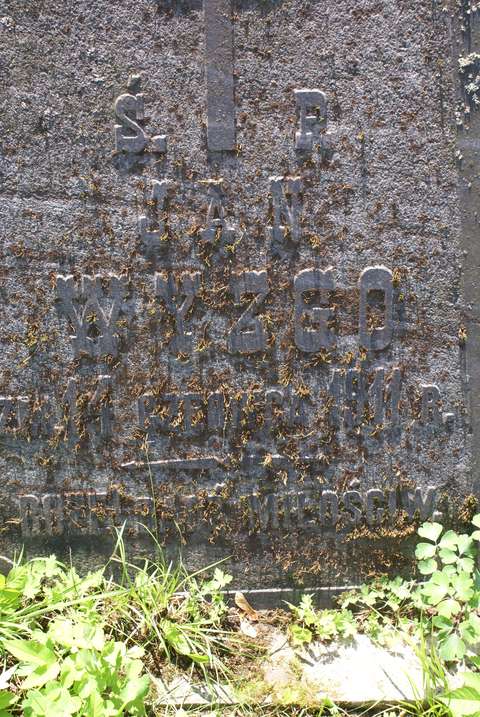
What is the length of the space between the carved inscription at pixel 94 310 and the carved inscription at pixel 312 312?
1.82 feet

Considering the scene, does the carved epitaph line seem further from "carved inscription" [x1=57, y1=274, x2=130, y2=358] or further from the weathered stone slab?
"carved inscription" [x1=57, y1=274, x2=130, y2=358]

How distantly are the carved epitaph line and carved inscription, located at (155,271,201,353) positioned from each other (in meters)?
0.41

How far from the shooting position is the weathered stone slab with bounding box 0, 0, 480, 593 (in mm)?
2068

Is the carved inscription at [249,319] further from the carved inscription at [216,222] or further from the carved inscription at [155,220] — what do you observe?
the carved inscription at [155,220]

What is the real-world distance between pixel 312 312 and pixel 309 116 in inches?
24.1

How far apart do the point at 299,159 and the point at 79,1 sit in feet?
2.67

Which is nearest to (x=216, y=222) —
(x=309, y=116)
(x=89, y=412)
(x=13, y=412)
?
(x=309, y=116)

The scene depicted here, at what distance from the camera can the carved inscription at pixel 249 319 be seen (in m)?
2.16

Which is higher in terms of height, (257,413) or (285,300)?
(285,300)

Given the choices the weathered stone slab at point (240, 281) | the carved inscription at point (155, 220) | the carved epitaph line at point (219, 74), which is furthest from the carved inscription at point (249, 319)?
the carved epitaph line at point (219, 74)

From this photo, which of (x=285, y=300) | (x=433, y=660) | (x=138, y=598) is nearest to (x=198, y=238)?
(x=285, y=300)

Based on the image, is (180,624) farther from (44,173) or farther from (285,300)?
(44,173)

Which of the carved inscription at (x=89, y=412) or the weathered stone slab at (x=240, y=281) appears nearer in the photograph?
the weathered stone slab at (x=240, y=281)

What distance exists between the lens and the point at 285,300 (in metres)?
2.19
